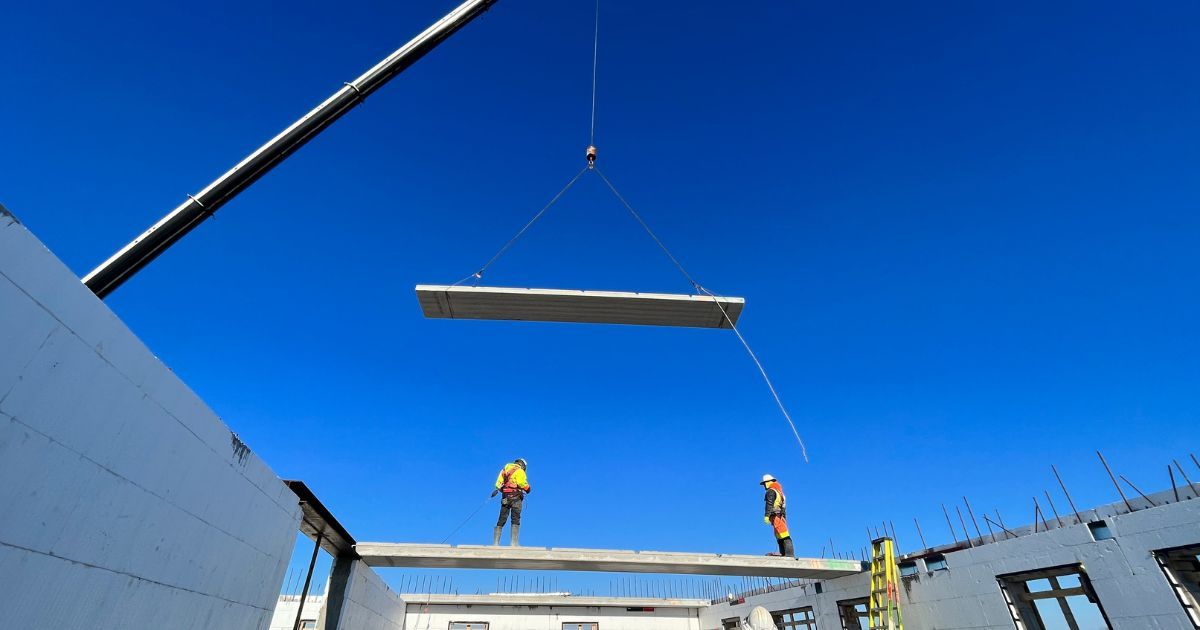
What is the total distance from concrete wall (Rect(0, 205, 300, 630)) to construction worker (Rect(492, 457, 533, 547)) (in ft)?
19.1

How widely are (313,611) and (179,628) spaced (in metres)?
13.6

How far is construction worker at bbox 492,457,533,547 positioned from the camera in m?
10.4

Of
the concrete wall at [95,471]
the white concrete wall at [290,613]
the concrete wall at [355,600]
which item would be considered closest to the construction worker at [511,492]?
the concrete wall at [355,600]

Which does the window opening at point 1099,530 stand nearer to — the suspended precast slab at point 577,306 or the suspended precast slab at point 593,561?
the suspended precast slab at point 593,561

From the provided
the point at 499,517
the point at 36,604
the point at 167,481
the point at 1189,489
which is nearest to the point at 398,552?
the point at 499,517

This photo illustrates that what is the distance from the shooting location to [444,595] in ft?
51.4

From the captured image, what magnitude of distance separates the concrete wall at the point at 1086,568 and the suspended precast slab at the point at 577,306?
501cm

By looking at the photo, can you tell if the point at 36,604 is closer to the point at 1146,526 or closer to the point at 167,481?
the point at 167,481

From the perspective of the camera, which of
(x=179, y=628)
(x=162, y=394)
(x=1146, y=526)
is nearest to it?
(x=162, y=394)

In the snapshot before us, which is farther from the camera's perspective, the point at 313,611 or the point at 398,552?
the point at 313,611

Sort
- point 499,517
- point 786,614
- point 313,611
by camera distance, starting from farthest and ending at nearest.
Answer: point 313,611 < point 786,614 < point 499,517

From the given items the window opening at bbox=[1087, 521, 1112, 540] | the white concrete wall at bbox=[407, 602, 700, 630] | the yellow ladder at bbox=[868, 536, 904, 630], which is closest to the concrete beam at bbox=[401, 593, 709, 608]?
the white concrete wall at bbox=[407, 602, 700, 630]

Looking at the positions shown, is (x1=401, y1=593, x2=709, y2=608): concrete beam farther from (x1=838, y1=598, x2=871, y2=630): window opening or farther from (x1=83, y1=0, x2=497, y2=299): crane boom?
(x1=83, y1=0, x2=497, y2=299): crane boom

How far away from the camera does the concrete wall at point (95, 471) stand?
2818 mm
